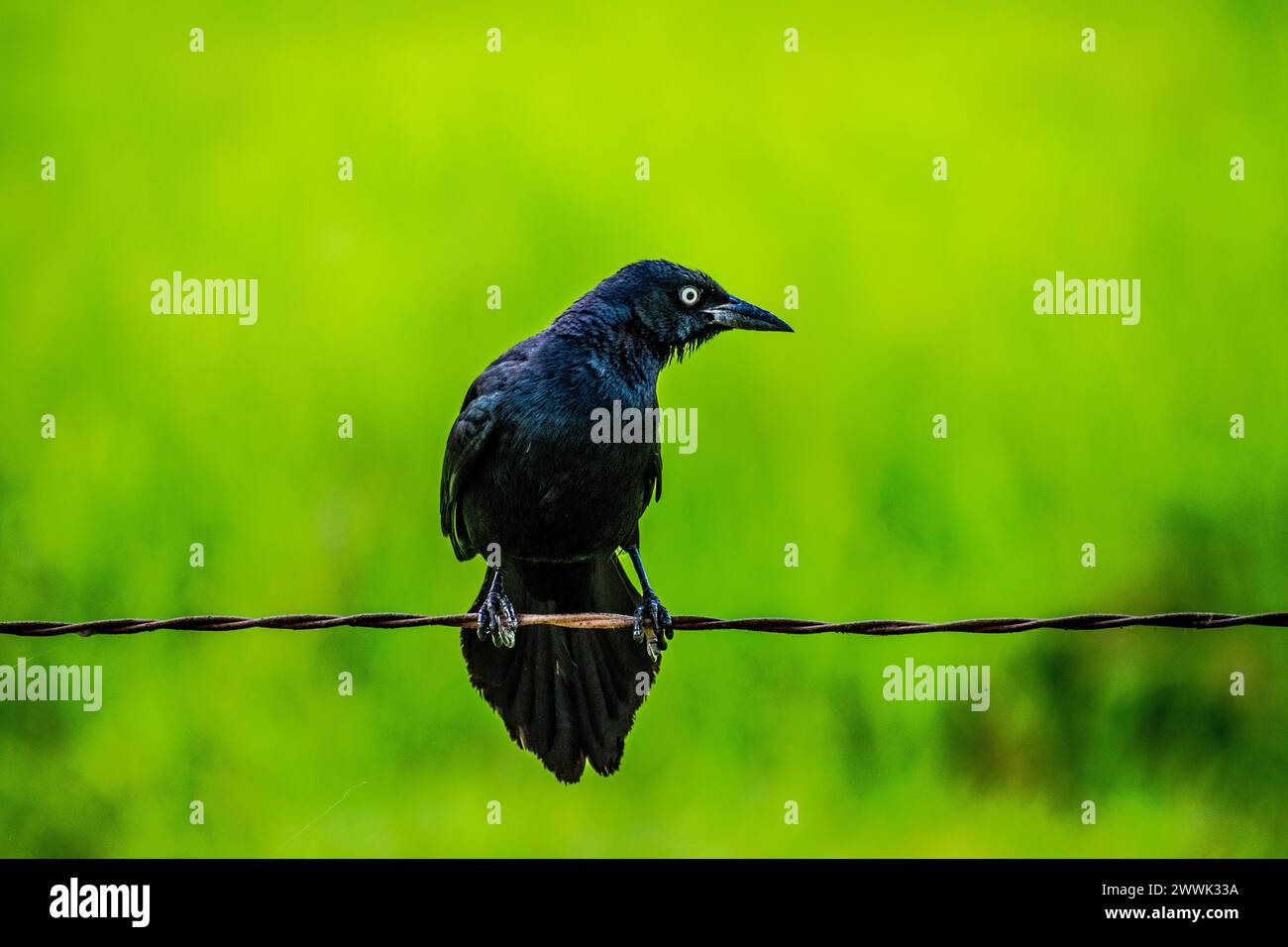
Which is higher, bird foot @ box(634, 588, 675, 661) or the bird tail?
bird foot @ box(634, 588, 675, 661)

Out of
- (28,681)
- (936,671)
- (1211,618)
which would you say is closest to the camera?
(1211,618)

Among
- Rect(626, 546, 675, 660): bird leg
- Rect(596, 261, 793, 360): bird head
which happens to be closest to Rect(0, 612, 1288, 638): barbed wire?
Rect(626, 546, 675, 660): bird leg

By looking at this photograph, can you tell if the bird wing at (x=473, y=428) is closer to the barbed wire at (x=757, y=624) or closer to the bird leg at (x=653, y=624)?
the bird leg at (x=653, y=624)

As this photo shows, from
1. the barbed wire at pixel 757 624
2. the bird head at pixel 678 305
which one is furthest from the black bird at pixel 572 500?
the barbed wire at pixel 757 624

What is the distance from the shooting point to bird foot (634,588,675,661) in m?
5.54

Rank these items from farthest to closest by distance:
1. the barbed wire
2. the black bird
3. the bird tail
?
the bird tail < the black bird < the barbed wire

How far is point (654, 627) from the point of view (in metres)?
5.58

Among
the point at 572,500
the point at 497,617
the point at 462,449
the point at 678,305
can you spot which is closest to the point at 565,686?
the point at 497,617

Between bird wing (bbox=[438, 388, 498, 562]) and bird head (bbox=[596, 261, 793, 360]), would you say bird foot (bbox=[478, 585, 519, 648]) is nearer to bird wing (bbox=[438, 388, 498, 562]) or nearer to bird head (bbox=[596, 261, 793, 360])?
bird wing (bbox=[438, 388, 498, 562])

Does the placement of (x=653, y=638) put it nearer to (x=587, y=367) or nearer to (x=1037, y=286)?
(x=587, y=367)

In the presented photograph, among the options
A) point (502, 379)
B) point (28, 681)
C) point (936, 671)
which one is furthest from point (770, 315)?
point (28, 681)

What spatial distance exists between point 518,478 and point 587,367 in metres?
0.51

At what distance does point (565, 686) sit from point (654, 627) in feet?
1.65

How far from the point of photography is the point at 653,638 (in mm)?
5590
